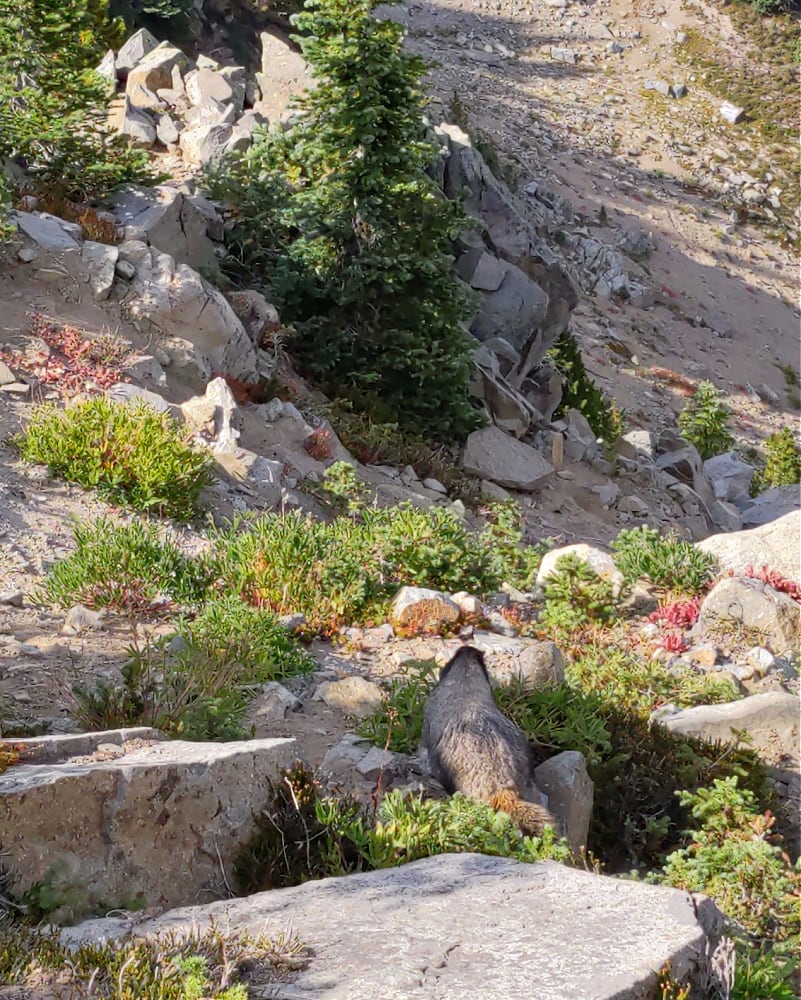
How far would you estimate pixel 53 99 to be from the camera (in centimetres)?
1406

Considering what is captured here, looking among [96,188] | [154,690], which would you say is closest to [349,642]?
[154,690]

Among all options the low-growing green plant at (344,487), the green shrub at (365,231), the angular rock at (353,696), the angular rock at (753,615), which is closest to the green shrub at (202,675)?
the angular rock at (353,696)

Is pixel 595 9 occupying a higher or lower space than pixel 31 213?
higher

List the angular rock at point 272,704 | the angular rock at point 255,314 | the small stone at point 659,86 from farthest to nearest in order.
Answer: the small stone at point 659,86 → the angular rock at point 255,314 → the angular rock at point 272,704

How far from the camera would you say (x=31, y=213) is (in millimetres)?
13289

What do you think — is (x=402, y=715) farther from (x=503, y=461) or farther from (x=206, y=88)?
(x=206, y=88)

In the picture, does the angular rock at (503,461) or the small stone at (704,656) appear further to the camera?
the angular rock at (503,461)

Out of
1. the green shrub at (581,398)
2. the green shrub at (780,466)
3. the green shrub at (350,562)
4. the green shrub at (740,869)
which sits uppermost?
the green shrub at (740,869)

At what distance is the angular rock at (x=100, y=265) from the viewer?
12.6m

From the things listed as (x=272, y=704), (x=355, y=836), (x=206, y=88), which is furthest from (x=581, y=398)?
(x=355, y=836)

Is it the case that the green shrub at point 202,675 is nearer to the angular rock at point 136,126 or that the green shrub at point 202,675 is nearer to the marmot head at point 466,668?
the marmot head at point 466,668

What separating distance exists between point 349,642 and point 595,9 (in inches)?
2087

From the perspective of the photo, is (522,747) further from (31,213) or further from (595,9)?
(595,9)

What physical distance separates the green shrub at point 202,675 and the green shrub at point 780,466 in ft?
61.6
